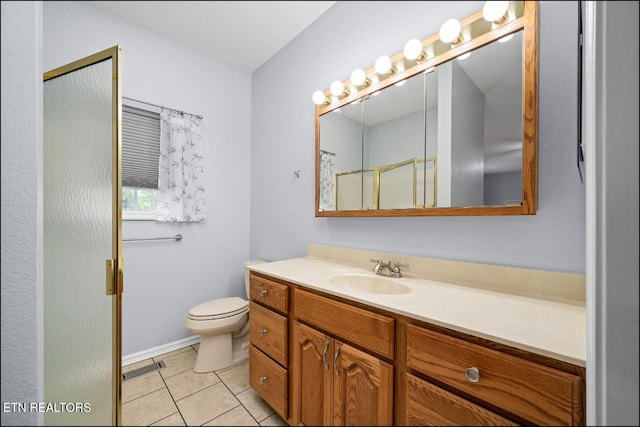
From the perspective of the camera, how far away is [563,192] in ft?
2.82

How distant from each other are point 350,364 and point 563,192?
98 cm

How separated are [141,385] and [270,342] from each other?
100cm

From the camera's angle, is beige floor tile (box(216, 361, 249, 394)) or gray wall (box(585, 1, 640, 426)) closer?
gray wall (box(585, 1, 640, 426))

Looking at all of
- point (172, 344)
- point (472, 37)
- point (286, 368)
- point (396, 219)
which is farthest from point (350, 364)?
point (172, 344)

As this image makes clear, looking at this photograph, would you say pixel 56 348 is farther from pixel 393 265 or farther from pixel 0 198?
pixel 393 265

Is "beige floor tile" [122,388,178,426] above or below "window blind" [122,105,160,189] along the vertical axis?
below

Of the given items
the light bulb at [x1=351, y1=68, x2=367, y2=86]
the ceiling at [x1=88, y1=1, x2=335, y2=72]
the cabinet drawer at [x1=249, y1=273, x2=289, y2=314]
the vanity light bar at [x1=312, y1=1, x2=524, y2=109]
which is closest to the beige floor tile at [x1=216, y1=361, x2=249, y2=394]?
the cabinet drawer at [x1=249, y1=273, x2=289, y2=314]

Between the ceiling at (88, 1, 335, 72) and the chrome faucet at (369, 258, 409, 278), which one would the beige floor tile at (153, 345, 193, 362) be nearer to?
the chrome faucet at (369, 258, 409, 278)

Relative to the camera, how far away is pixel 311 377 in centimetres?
107

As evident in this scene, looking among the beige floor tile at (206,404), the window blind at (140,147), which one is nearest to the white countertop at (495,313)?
the beige floor tile at (206,404)

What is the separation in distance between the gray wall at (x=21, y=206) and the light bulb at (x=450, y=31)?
128 centimetres

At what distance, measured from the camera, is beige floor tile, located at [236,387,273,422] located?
1324 millimetres

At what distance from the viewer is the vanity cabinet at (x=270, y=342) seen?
118 centimetres

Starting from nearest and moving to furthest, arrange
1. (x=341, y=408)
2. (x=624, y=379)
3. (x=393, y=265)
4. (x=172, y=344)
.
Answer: (x=624, y=379) → (x=341, y=408) → (x=393, y=265) → (x=172, y=344)
